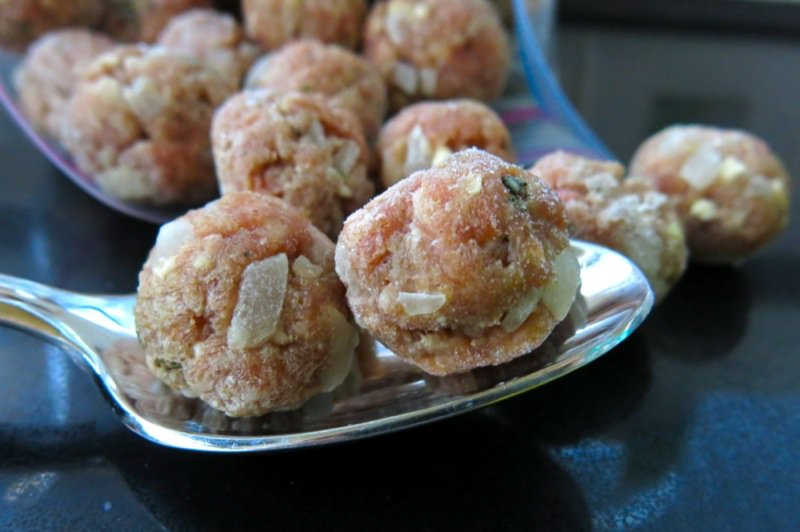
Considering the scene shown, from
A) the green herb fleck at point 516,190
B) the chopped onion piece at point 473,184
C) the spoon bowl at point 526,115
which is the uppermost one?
the chopped onion piece at point 473,184

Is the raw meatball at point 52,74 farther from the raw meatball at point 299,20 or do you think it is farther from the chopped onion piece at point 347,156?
the chopped onion piece at point 347,156

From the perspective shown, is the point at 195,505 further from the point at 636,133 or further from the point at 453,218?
the point at 636,133

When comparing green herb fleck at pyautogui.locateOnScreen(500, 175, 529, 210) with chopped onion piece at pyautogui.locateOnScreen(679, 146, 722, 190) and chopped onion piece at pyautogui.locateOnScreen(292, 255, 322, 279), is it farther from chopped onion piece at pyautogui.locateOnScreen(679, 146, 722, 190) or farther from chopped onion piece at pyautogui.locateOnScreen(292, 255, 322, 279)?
chopped onion piece at pyautogui.locateOnScreen(679, 146, 722, 190)

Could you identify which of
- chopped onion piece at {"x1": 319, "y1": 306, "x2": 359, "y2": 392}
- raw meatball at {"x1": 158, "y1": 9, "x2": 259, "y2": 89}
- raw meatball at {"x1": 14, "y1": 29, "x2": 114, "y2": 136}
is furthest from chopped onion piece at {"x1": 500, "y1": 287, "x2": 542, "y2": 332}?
raw meatball at {"x1": 14, "y1": 29, "x2": 114, "y2": 136}

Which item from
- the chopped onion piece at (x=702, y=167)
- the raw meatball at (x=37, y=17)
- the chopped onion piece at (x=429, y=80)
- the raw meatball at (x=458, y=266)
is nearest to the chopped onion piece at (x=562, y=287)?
the raw meatball at (x=458, y=266)

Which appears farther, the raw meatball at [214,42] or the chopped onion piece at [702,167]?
the raw meatball at [214,42]

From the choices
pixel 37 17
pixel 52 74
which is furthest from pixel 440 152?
pixel 37 17
